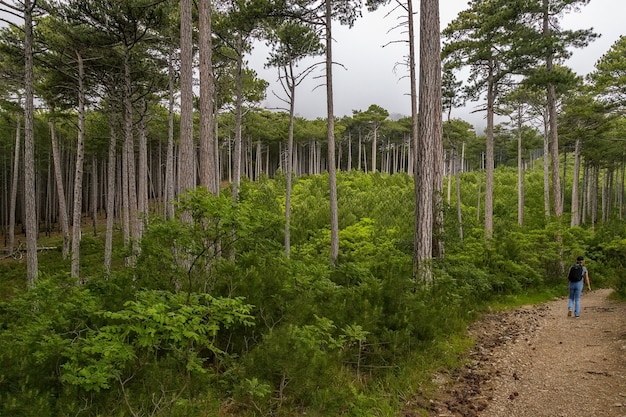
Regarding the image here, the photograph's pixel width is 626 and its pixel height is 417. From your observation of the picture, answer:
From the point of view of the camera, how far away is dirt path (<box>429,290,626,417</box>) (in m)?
4.14

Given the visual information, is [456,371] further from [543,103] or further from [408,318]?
[543,103]

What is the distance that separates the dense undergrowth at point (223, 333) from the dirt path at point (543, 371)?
1.57 feet

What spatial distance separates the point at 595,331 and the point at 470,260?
3702 millimetres

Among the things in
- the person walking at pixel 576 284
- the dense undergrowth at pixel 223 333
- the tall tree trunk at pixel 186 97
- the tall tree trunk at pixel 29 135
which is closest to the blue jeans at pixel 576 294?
the person walking at pixel 576 284

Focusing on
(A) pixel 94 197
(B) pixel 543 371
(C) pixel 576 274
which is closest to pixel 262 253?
(B) pixel 543 371

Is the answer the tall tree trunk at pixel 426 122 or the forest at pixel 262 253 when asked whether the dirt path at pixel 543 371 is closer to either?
the forest at pixel 262 253

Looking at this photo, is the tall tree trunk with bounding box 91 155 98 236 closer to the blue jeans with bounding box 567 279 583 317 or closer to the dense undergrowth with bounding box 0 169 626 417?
the dense undergrowth with bounding box 0 169 626 417

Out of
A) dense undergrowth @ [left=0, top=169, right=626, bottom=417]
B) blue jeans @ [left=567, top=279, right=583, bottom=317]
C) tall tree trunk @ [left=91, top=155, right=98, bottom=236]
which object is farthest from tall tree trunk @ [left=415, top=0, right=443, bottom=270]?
tall tree trunk @ [left=91, top=155, right=98, bottom=236]

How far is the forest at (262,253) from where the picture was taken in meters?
3.36

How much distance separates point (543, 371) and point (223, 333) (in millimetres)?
4618

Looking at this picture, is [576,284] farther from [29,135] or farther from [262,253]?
[29,135]

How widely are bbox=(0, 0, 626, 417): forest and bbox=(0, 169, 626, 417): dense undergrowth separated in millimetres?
27

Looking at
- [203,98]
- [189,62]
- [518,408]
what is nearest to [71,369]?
[518,408]

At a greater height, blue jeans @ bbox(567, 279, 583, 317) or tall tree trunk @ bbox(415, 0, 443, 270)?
tall tree trunk @ bbox(415, 0, 443, 270)
